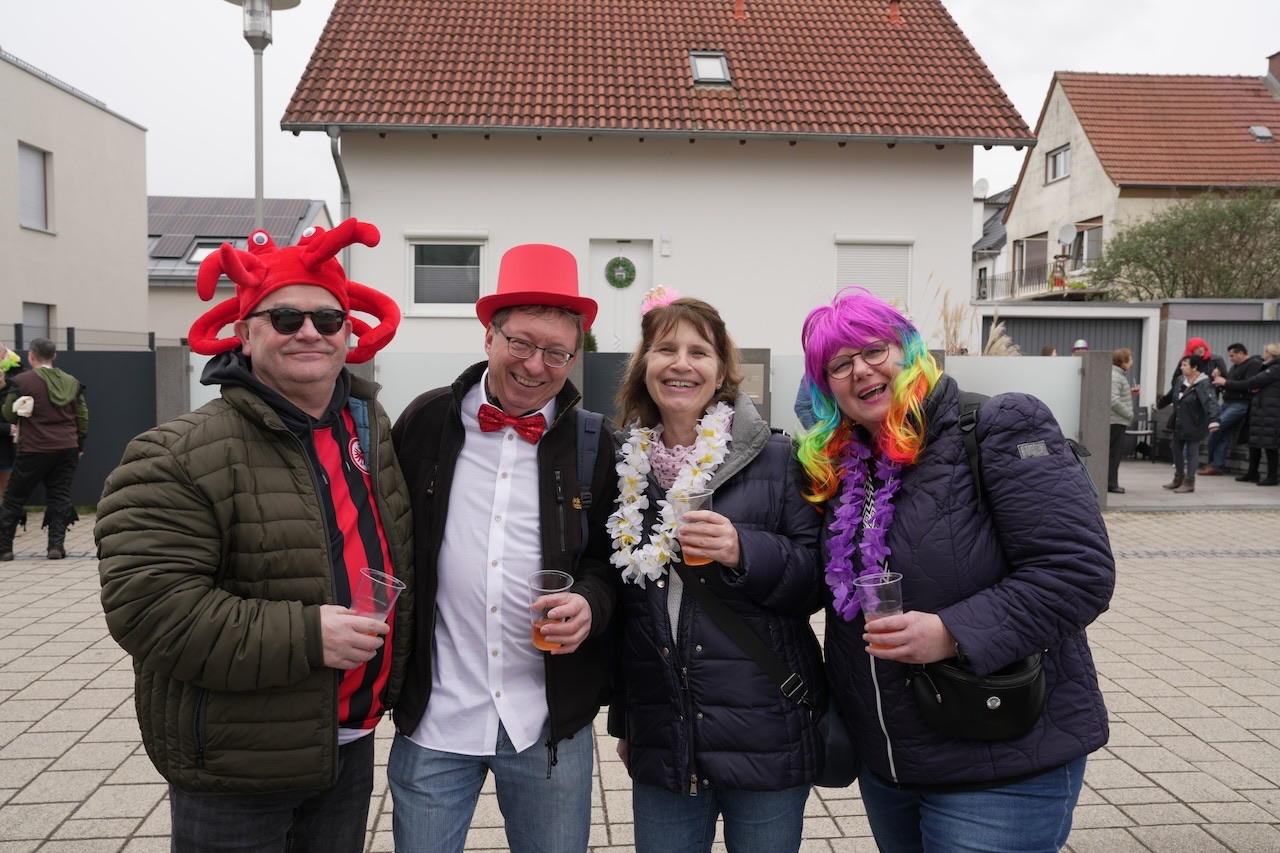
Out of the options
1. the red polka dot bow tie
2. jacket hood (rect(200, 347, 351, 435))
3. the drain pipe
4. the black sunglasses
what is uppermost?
the drain pipe

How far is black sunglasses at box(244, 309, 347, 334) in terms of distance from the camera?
6.54ft

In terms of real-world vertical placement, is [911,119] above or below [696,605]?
above

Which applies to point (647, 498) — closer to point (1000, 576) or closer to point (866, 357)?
point (866, 357)

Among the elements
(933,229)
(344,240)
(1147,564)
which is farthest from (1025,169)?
(344,240)

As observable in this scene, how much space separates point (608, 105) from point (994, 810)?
1350 centimetres

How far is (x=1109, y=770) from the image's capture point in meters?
3.95

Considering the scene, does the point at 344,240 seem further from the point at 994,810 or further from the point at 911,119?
the point at 911,119

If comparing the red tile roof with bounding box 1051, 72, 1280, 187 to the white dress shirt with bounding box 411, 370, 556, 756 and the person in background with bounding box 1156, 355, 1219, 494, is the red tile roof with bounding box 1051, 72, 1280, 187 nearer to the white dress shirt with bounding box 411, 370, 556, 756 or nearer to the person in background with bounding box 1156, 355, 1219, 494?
the person in background with bounding box 1156, 355, 1219, 494

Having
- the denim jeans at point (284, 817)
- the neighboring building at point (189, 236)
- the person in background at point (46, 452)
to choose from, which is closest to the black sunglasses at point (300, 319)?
the denim jeans at point (284, 817)

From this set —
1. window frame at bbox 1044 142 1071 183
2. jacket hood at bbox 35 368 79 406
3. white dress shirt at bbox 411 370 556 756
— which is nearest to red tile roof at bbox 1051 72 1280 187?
window frame at bbox 1044 142 1071 183

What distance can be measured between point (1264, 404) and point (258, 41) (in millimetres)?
13372

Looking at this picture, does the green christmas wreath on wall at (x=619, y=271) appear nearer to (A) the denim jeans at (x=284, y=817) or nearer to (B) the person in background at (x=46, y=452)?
(B) the person in background at (x=46, y=452)

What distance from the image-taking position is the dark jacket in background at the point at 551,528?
2.22 meters

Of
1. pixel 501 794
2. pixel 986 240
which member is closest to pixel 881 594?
pixel 501 794
